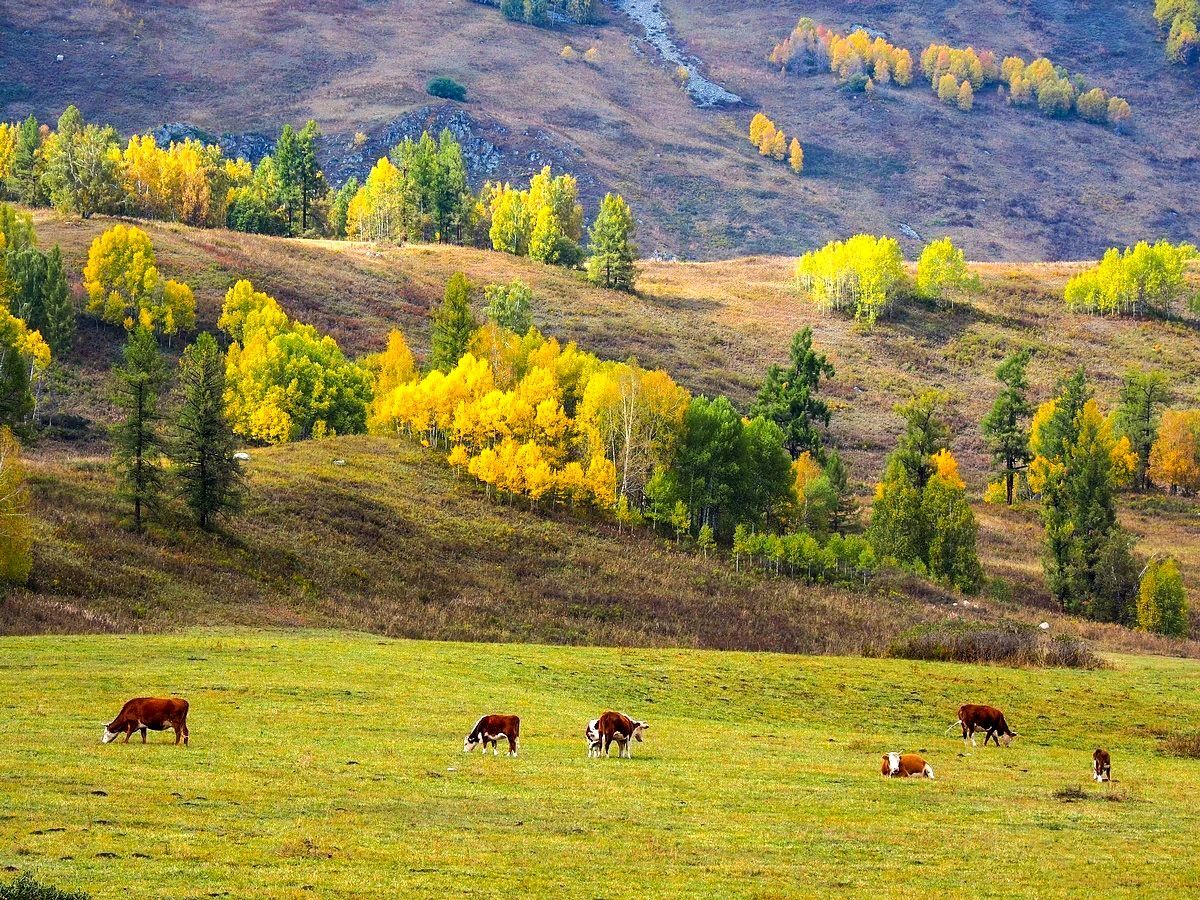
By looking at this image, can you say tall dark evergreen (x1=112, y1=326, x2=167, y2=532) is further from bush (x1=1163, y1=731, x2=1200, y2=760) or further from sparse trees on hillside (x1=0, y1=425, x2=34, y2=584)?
bush (x1=1163, y1=731, x2=1200, y2=760)

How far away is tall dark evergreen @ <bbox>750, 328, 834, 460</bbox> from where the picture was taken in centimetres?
11975

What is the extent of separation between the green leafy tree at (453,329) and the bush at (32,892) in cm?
10268

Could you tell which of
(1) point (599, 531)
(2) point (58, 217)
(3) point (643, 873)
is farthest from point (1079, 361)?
(3) point (643, 873)

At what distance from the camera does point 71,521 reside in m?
61.5

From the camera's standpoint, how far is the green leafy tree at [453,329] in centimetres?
11581

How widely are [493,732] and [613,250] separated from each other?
168630 mm

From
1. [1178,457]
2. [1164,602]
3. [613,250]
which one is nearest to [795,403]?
[1164,602]

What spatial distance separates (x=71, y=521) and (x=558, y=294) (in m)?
120

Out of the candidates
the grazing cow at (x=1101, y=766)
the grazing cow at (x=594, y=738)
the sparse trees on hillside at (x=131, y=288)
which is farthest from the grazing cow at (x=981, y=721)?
the sparse trees on hillside at (x=131, y=288)

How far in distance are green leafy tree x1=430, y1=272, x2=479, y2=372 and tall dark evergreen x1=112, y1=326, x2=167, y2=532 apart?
50761mm

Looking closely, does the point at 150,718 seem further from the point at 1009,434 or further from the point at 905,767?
the point at 1009,434

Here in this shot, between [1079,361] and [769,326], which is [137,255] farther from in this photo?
[1079,361]

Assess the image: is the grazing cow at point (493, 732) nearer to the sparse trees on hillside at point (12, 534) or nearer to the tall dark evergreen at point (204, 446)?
the sparse trees on hillside at point (12, 534)

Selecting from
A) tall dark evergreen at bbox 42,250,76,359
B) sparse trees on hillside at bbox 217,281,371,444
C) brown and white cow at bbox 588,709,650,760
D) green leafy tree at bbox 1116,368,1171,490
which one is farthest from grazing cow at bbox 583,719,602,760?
green leafy tree at bbox 1116,368,1171,490
